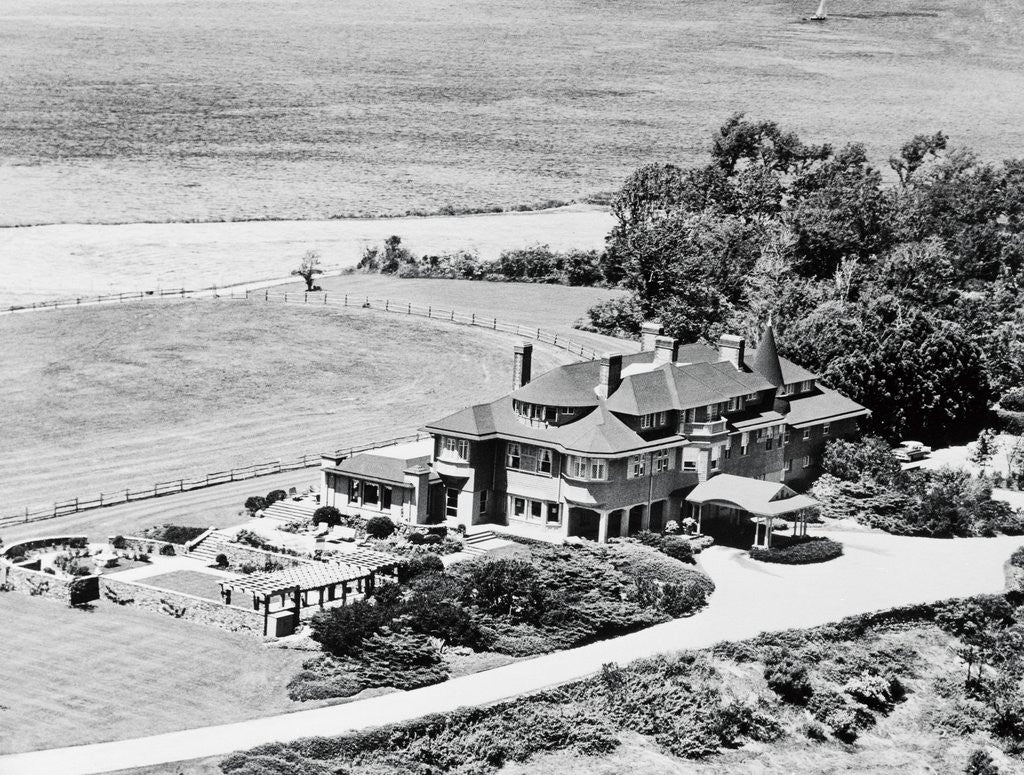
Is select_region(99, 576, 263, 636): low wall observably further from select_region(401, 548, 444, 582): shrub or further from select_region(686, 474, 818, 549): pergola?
select_region(686, 474, 818, 549): pergola

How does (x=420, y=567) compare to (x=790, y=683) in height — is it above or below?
above

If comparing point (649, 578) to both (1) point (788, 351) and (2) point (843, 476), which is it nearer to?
(2) point (843, 476)

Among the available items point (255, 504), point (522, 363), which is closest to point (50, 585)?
point (255, 504)

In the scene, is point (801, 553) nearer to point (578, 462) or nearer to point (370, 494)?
point (578, 462)

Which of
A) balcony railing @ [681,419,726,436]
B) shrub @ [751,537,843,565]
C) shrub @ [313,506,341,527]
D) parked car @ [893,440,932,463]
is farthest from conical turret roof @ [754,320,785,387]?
shrub @ [313,506,341,527]

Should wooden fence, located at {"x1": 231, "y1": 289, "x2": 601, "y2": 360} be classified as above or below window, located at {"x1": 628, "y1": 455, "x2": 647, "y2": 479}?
below

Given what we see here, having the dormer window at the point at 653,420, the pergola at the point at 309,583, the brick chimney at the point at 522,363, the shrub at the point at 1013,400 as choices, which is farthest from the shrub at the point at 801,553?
the shrub at the point at 1013,400
